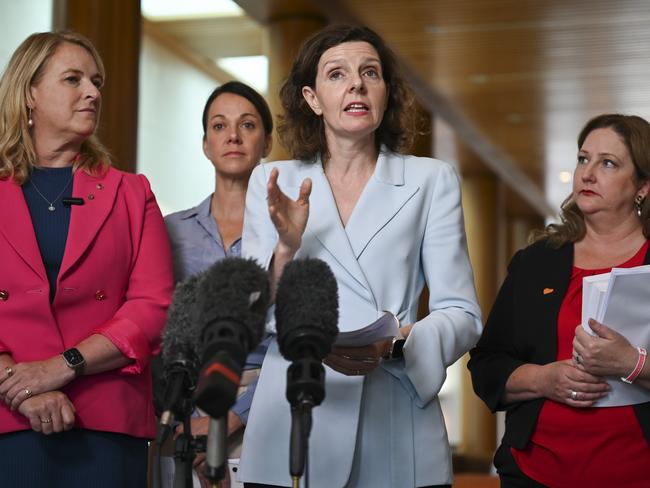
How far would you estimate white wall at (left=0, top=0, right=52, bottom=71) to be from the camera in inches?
280

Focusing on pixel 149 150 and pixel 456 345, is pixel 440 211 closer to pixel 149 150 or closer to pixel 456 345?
pixel 456 345

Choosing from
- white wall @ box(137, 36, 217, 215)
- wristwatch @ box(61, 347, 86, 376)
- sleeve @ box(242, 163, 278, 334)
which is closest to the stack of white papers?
sleeve @ box(242, 163, 278, 334)

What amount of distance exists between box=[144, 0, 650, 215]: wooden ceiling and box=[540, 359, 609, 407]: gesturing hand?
8.15m

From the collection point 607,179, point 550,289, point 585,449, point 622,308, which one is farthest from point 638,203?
point 585,449

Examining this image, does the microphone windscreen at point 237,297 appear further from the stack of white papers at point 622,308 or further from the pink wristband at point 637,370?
the pink wristband at point 637,370

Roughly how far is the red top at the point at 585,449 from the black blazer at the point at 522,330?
0.15ft

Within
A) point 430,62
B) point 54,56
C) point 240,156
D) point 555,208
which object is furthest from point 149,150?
point 555,208

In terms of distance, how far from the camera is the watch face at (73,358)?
2.79 metres

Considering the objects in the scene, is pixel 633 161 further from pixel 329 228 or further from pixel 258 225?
pixel 258 225

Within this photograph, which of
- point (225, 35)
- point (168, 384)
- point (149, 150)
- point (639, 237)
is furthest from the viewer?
point (225, 35)

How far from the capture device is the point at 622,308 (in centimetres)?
308

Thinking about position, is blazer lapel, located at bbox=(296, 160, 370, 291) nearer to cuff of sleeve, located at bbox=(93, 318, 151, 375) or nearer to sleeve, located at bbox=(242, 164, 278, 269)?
sleeve, located at bbox=(242, 164, 278, 269)

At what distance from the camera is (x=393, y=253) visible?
268 centimetres

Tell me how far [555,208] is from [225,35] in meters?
16.3
